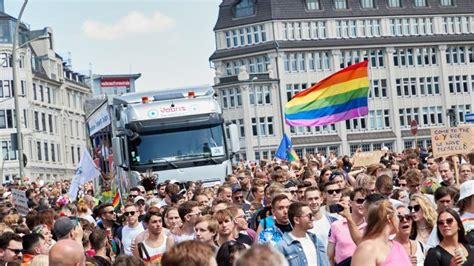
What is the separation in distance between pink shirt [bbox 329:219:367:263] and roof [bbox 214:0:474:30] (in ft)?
296

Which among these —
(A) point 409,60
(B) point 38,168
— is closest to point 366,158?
(B) point 38,168

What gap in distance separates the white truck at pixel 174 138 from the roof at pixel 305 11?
7342cm

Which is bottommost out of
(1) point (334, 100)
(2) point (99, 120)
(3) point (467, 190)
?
(3) point (467, 190)

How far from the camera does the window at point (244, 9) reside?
10356 centimetres

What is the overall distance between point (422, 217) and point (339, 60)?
94235mm

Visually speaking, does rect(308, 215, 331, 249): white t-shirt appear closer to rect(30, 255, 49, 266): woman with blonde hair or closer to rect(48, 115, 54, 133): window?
rect(30, 255, 49, 266): woman with blonde hair

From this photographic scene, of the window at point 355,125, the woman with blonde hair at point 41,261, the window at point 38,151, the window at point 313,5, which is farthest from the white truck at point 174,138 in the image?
the window at point 355,125

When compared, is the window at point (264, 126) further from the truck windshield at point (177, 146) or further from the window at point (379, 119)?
the truck windshield at point (177, 146)

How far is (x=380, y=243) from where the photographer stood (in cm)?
864

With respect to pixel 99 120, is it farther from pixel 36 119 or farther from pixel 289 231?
pixel 36 119

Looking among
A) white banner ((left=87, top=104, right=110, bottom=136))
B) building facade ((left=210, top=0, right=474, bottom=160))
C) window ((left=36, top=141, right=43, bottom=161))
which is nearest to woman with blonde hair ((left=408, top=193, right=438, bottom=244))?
white banner ((left=87, top=104, right=110, bottom=136))

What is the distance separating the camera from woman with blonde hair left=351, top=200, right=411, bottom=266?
850 centimetres

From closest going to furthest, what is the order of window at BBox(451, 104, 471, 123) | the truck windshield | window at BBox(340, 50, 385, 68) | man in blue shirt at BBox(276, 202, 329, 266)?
man in blue shirt at BBox(276, 202, 329, 266), the truck windshield, window at BBox(340, 50, 385, 68), window at BBox(451, 104, 471, 123)

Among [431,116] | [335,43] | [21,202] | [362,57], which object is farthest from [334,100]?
[431,116]
